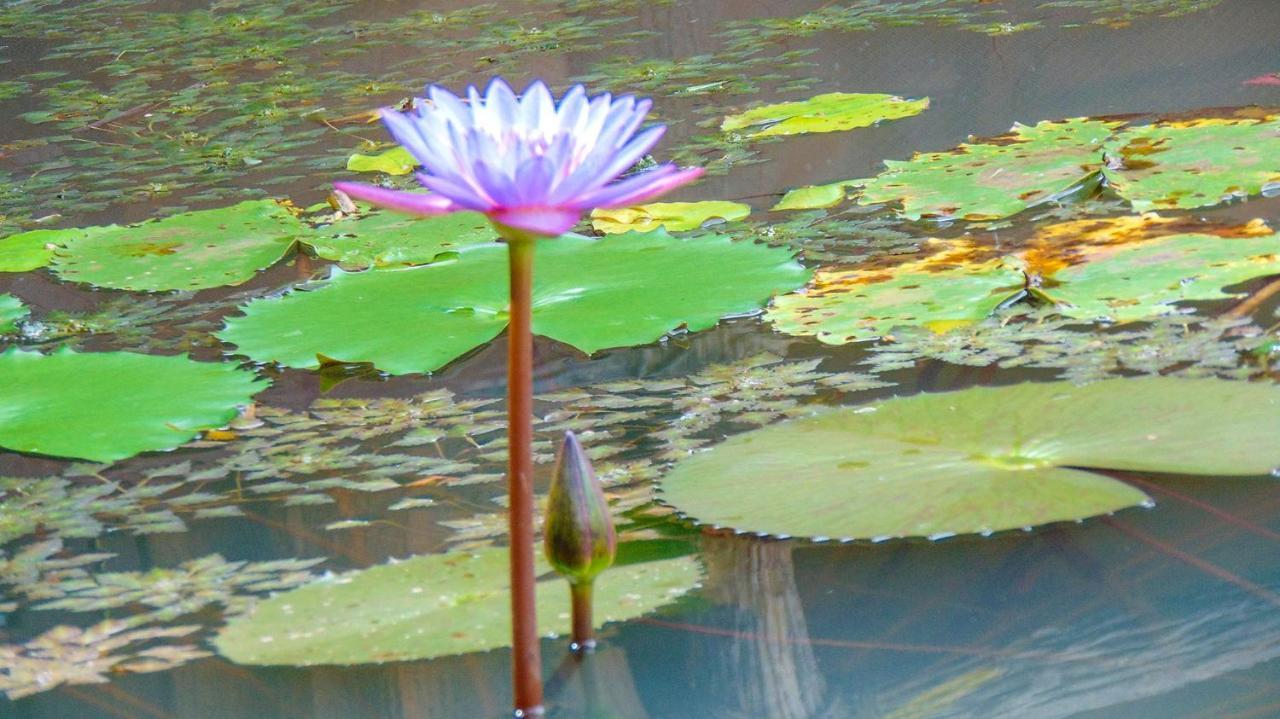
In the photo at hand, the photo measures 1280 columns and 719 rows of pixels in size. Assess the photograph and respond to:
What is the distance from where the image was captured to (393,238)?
197 cm

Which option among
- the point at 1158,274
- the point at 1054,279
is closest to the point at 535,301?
the point at 1054,279

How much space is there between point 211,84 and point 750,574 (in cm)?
304

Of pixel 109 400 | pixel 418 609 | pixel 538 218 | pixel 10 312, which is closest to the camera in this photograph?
pixel 538 218

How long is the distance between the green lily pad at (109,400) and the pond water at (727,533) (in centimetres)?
3

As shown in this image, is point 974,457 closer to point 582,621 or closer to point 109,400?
point 582,621

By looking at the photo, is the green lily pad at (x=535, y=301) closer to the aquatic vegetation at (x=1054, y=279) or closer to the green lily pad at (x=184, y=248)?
the aquatic vegetation at (x=1054, y=279)

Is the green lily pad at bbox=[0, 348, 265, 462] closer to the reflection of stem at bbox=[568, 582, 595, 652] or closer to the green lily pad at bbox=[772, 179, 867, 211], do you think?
the reflection of stem at bbox=[568, 582, 595, 652]

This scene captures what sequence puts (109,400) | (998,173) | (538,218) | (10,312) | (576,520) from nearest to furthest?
(538,218), (576,520), (109,400), (10,312), (998,173)

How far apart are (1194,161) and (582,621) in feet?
4.46

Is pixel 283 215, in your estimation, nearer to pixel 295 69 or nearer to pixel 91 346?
pixel 91 346

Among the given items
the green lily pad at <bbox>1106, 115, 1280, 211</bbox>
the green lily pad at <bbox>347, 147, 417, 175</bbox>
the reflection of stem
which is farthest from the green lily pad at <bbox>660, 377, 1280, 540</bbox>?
the green lily pad at <bbox>347, 147, 417, 175</bbox>

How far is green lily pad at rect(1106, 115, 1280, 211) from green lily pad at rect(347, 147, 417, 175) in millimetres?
1237

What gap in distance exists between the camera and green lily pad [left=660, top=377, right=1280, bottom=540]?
3.10 ft

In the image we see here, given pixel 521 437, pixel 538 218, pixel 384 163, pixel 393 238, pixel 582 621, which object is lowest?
pixel 582 621
